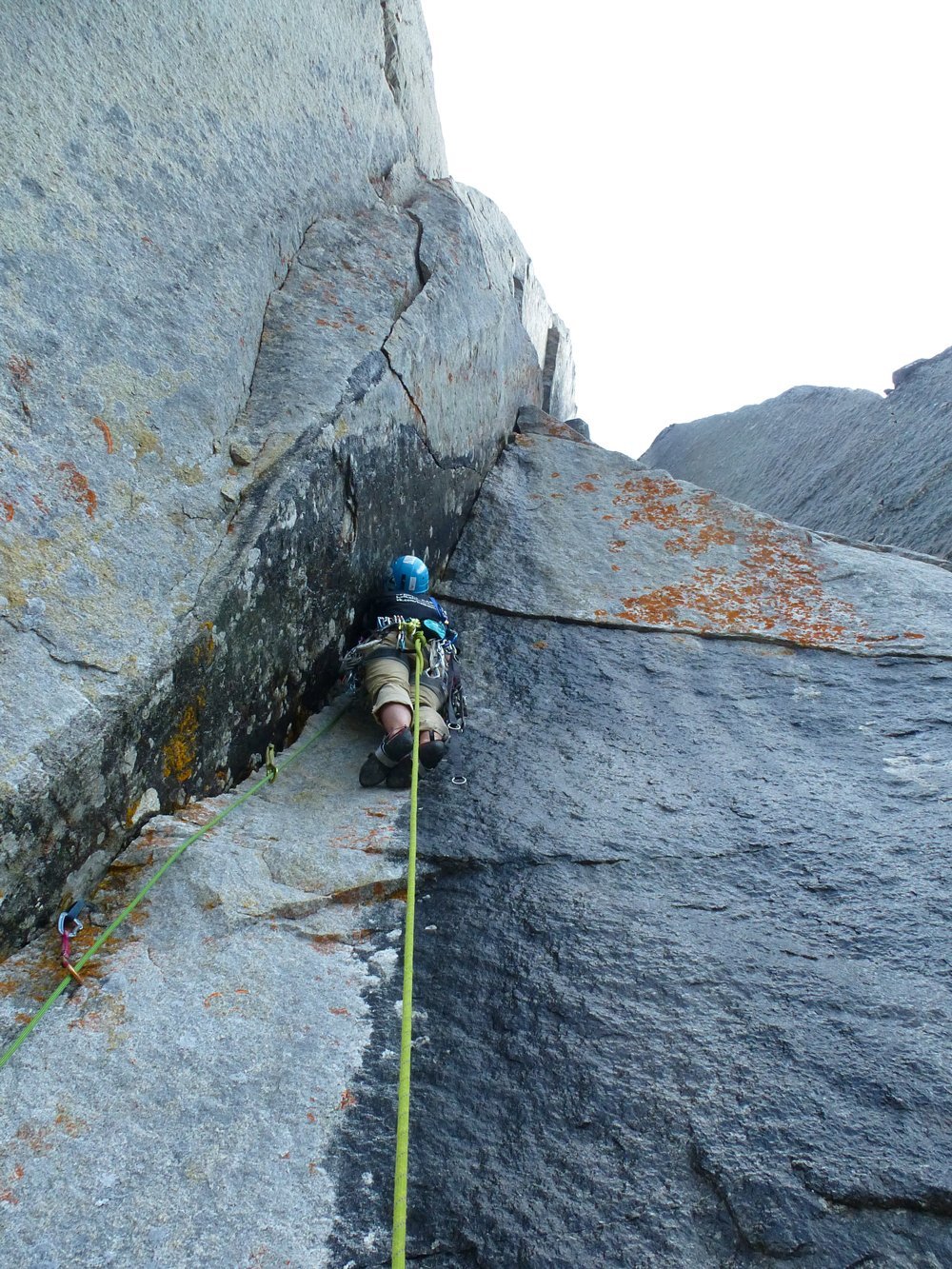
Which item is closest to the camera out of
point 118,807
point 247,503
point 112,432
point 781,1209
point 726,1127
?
point 781,1209

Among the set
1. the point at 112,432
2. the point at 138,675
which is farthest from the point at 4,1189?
the point at 112,432

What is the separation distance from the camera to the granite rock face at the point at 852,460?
6043 mm

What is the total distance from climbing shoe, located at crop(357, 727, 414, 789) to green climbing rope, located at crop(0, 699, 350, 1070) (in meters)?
0.28

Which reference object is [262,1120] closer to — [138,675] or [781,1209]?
[781,1209]

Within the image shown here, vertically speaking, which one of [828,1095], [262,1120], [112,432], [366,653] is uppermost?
[112,432]

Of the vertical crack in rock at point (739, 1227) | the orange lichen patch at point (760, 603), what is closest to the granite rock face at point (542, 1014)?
the vertical crack in rock at point (739, 1227)

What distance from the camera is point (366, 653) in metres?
3.35

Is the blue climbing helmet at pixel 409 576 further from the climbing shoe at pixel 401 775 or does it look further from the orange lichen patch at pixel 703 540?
the orange lichen patch at pixel 703 540

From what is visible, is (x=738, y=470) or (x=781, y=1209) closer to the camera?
(x=781, y=1209)

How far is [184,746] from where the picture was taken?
2564mm

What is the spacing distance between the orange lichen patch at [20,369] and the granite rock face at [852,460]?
5283 millimetres

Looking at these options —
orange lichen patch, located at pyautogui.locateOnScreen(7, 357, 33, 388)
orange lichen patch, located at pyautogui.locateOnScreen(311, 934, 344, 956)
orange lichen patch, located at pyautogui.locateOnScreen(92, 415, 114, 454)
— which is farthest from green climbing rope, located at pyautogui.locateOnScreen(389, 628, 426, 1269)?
orange lichen patch, located at pyautogui.locateOnScreen(7, 357, 33, 388)

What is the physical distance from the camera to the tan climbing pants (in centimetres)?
313

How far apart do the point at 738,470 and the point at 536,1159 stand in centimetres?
762
